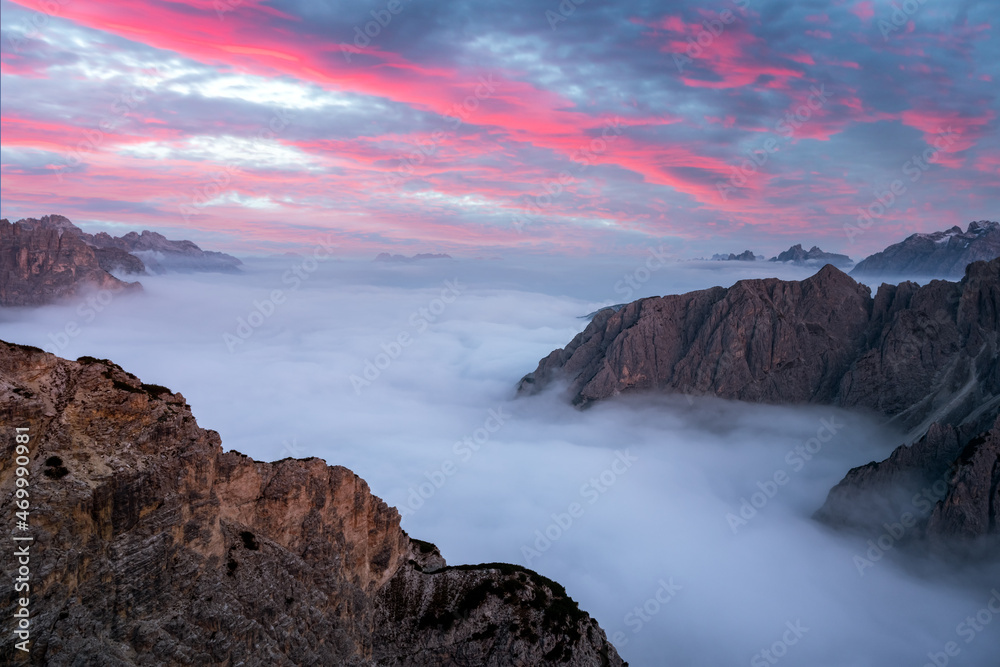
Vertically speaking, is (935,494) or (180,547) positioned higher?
(180,547)

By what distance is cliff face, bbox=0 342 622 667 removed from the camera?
38.4 meters

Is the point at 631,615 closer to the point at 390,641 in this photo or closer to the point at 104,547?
the point at 390,641

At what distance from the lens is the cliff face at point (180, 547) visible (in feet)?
126

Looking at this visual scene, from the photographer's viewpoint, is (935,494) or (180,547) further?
(935,494)

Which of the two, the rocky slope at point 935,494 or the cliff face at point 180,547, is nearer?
the cliff face at point 180,547

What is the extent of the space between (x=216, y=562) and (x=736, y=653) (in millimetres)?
152615

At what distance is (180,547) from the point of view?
44781 mm

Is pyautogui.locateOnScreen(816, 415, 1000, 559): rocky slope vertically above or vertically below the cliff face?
below

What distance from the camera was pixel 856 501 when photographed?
620 feet

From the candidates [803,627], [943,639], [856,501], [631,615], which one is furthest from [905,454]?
[631,615]

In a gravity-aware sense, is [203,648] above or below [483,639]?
above

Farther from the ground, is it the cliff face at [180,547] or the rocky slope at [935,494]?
the cliff face at [180,547]

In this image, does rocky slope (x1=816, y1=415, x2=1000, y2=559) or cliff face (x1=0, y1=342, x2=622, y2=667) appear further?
rocky slope (x1=816, y1=415, x2=1000, y2=559)

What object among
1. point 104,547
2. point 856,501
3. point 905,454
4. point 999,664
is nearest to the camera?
point 104,547
